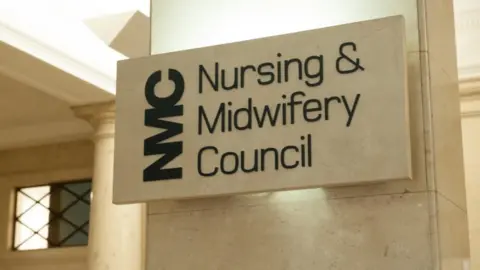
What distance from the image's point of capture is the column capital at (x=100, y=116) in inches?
326

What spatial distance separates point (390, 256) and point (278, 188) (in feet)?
1.21

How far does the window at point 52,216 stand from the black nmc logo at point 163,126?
8.01m

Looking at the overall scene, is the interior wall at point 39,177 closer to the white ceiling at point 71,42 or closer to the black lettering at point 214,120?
the white ceiling at point 71,42

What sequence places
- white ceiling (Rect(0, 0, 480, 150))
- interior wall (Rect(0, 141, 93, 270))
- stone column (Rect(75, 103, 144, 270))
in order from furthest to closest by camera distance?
interior wall (Rect(0, 141, 93, 270))
stone column (Rect(75, 103, 144, 270))
white ceiling (Rect(0, 0, 480, 150))

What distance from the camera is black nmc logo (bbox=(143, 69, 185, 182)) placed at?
2492 millimetres

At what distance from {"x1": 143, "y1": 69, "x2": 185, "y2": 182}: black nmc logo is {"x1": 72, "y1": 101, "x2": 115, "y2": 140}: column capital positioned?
5776 mm

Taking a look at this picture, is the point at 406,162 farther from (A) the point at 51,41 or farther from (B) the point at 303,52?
(A) the point at 51,41

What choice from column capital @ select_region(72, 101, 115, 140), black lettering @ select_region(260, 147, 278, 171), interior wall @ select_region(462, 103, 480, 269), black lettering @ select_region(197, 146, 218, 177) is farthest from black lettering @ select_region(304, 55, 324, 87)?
column capital @ select_region(72, 101, 115, 140)

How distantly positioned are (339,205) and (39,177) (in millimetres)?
8844

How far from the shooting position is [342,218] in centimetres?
237

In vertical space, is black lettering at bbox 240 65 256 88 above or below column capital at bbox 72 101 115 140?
below

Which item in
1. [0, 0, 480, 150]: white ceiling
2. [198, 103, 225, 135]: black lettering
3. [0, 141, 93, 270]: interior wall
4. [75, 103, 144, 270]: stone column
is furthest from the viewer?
[0, 141, 93, 270]: interior wall

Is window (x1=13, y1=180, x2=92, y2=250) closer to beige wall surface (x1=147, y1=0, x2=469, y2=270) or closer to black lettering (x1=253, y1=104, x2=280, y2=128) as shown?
beige wall surface (x1=147, y1=0, x2=469, y2=270)

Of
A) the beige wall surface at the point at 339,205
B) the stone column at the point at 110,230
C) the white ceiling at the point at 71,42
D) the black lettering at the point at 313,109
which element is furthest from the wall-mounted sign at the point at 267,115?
the stone column at the point at 110,230
